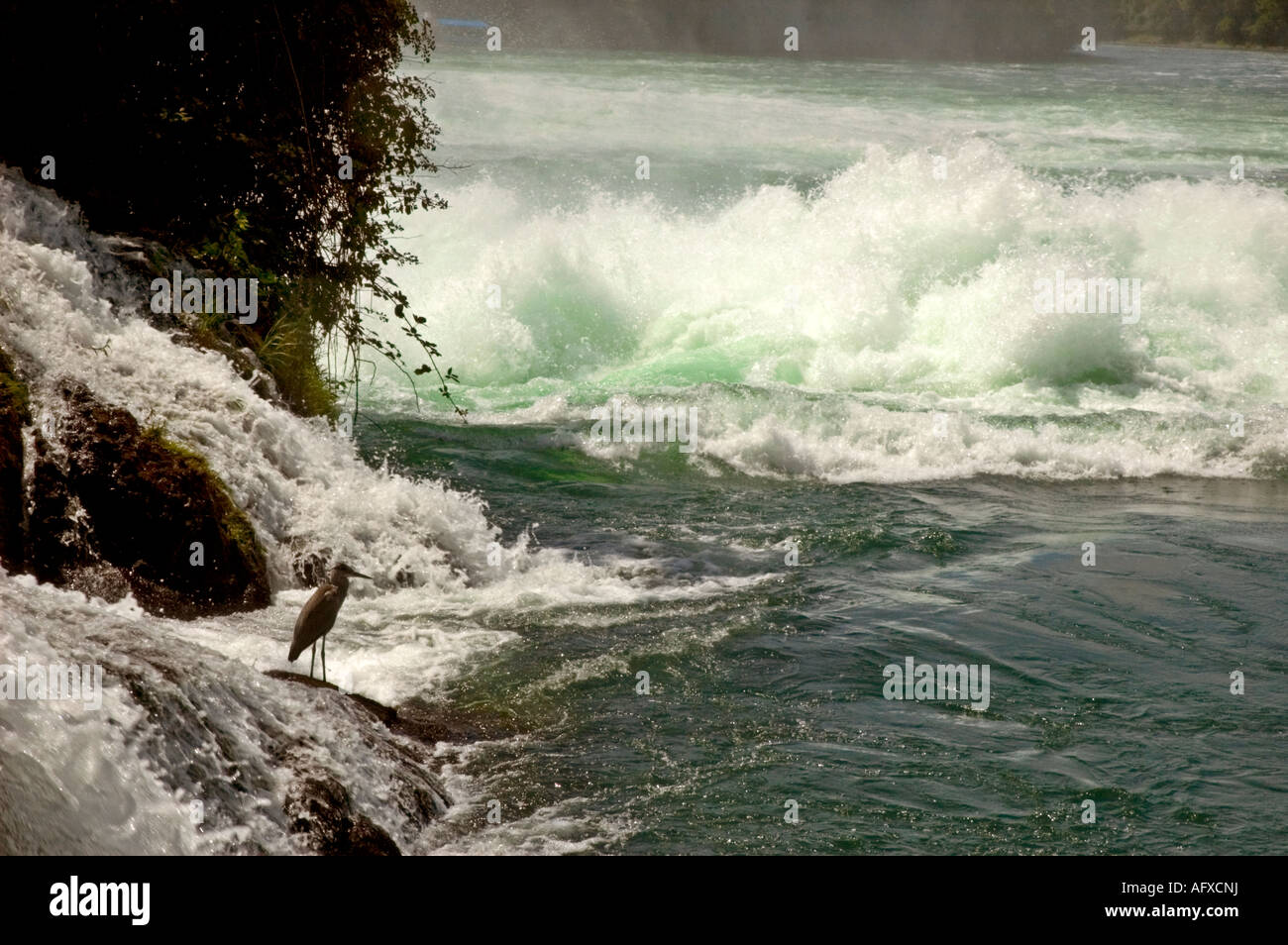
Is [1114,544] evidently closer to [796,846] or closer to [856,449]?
[856,449]

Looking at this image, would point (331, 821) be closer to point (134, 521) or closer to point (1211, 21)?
point (134, 521)

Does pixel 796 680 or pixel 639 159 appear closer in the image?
pixel 796 680

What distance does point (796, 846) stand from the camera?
621 cm

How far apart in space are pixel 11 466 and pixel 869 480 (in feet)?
24.2

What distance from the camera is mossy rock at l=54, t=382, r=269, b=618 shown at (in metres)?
7.48

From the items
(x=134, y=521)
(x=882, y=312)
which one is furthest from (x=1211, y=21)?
(x=134, y=521)

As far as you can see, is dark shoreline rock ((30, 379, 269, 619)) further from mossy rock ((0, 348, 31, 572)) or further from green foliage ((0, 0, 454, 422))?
green foliage ((0, 0, 454, 422))

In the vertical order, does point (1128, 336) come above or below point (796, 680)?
above

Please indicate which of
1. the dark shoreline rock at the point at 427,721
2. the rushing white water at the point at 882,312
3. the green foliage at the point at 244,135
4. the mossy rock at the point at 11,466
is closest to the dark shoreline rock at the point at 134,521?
the mossy rock at the point at 11,466

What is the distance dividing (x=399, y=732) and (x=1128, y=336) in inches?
474

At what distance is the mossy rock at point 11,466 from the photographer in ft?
22.7

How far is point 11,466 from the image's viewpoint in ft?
23.3

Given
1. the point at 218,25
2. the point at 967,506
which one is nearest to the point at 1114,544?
the point at 967,506

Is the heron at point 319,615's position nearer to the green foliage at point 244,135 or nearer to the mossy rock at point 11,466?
the mossy rock at point 11,466
